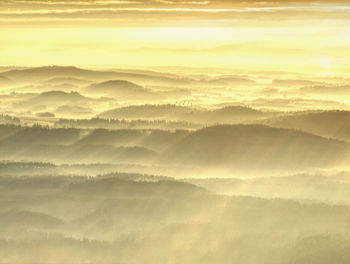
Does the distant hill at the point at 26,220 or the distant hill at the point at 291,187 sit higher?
the distant hill at the point at 26,220

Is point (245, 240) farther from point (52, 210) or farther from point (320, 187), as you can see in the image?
point (320, 187)

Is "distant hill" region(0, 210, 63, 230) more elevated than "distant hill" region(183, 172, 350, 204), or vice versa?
"distant hill" region(0, 210, 63, 230)

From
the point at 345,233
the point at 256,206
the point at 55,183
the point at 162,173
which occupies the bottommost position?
the point at 162,173

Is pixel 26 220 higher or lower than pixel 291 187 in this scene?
higher

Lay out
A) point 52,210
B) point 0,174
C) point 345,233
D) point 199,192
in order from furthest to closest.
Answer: point 0,174 → point 199,192 → point 52,210 → point 345,233

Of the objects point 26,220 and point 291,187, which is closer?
point 26,220

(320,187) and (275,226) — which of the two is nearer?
(275,226)

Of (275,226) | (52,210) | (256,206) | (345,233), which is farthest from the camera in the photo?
(52,210)

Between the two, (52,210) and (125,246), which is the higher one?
(125,246)

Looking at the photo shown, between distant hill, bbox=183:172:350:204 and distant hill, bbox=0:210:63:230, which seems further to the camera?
A: distant hill, bbox=183:172:350:204

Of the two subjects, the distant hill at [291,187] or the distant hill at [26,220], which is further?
the distant hill at [291,187]

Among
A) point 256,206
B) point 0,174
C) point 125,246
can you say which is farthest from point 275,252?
point 0,174
